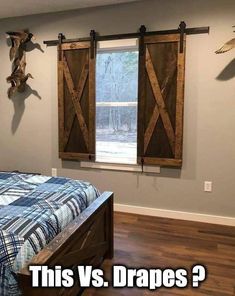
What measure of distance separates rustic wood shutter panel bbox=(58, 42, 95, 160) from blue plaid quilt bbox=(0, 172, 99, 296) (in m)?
1.22

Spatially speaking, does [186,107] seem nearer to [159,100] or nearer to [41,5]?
[159,100]

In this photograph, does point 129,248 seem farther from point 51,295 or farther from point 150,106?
point 150,106

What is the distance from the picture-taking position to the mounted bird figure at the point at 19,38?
12.9ft

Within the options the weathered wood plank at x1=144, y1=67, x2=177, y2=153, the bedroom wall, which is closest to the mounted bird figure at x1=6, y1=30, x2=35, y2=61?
the bedroom wall

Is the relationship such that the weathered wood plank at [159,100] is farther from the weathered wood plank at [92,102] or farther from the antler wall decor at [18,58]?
the antler wall decor at [18,58]

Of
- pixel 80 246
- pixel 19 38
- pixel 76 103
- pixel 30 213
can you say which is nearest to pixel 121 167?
pixel 76 103

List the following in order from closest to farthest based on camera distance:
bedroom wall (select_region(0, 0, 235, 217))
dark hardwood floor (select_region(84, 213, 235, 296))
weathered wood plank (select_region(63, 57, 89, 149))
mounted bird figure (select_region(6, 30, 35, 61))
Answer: dark hardwood floor (select_region(84, 213, 235, 296))
bedroom wall (select_region(0, 0, 235, 217))
weathered wood plank (select_region(63, 57, 89, 149))
mounted bird figure (select_region(6, 30, 35, 61))

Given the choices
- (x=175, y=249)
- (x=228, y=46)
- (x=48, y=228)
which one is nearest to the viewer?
(x=48, y=228)

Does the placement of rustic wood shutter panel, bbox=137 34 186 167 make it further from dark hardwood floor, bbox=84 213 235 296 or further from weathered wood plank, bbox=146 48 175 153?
dark hardwood floor, bbox=84 213 235 296

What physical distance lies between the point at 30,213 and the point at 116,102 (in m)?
2.27

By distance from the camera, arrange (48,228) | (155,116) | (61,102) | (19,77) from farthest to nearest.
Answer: (19,77) < (61,102) < (155,116) < (48,228)

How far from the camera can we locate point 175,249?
283cm

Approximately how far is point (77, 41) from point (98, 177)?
177cm

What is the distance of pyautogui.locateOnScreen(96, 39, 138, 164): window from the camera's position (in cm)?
368
